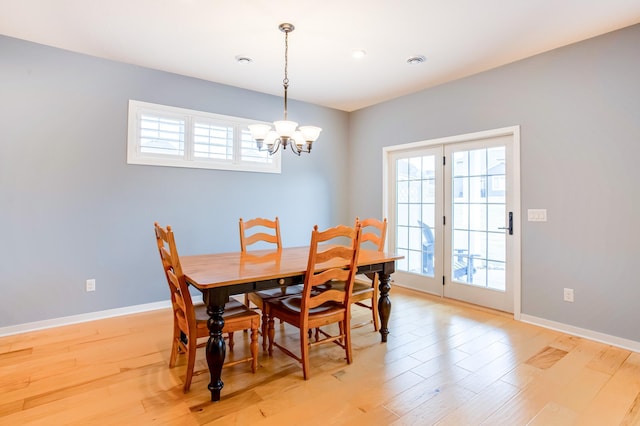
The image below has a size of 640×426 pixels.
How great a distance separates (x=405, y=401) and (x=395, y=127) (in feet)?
11.6

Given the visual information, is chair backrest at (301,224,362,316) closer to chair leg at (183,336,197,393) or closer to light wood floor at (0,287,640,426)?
light wood floor at (0,287,640,426)

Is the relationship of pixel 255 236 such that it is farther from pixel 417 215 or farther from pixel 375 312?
pixel 417 215

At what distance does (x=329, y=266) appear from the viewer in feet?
7.70

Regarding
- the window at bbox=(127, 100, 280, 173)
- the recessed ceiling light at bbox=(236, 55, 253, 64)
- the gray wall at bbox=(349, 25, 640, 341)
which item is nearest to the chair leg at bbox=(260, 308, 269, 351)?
the window at bbox=(127, 100, 280, 173)

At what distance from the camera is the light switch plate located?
3.21 m

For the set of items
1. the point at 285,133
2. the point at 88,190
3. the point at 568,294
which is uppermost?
the point at 285,133

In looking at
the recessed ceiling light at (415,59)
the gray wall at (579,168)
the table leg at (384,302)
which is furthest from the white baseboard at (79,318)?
the gray wall at (579,168)

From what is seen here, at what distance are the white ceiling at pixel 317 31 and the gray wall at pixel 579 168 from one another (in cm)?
24

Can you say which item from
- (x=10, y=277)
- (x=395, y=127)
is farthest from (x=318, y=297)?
(x=395, y=127)

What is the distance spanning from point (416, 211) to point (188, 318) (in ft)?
10.8

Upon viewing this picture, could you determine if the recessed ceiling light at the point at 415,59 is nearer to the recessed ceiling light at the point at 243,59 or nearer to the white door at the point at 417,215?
the white door at the point at 417,215

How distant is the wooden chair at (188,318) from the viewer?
197cm

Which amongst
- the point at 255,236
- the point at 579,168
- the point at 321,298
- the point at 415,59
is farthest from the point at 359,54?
the point at 321,298

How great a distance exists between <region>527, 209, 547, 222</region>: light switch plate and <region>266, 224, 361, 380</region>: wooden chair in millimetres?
2026
